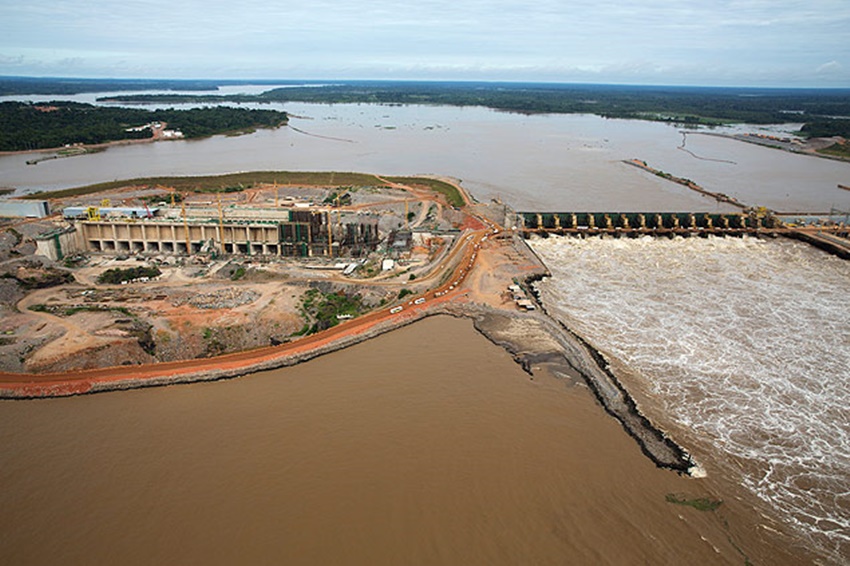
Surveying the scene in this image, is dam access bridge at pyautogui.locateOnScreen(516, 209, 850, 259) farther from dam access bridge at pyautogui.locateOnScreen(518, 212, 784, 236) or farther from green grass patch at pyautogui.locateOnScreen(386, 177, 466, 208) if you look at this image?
green grass patch at pyautogui.locateOnScreen(386, 177, 466, 208)

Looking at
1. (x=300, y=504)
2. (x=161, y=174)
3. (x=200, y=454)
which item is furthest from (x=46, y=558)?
(x=161, y=174)

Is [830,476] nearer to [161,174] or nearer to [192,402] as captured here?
[192,402]

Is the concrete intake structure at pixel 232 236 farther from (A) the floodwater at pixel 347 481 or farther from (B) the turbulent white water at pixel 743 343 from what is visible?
(A) the floodwater at pixel 347 481

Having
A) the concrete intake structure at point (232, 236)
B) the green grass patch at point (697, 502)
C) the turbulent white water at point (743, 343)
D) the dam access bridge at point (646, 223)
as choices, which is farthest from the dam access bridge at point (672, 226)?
the green grass patch at point (697, 502)

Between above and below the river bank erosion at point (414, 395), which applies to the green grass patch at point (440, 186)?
above

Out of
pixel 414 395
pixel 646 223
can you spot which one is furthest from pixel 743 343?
pixel 646 223

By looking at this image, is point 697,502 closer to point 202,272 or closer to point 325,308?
point 325,308

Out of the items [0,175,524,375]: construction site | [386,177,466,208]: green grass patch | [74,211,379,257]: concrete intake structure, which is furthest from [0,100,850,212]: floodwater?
[74,211,379,257]: concrete intake structure
